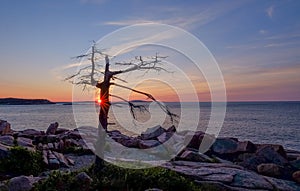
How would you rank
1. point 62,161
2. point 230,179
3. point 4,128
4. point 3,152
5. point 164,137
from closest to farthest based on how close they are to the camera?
point 230,179, point 3,152, point 62,161, point 164,137, point 4,128

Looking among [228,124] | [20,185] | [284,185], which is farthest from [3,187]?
[228,124]

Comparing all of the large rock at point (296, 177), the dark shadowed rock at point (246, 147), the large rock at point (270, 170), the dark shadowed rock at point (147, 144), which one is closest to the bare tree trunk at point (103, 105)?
the large rock at point (270, 170)

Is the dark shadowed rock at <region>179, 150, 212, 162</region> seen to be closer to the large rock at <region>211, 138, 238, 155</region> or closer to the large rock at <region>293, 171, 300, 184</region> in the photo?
the large rock at <region>293, 171, 300, 184</region>

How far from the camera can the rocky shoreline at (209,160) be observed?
45.1 ft

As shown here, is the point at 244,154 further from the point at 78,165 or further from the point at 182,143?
the point at 78,165

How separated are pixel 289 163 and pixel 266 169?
2.93 metres

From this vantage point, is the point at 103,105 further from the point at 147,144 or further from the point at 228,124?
the point at 228,124

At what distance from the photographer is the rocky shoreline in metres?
13.8

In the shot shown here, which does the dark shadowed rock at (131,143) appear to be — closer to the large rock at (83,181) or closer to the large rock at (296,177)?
the large rock at (296,177)

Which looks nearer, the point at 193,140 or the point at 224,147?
the point at 224,147

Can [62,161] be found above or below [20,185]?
below

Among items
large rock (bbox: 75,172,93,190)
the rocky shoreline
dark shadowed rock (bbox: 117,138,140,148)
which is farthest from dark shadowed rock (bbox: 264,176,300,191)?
dark shadowed rock (bbox: 117,138,140,148)

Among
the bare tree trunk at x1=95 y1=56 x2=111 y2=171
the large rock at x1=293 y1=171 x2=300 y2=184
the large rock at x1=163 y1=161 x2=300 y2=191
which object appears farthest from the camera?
the large rock at x1=293 y1=171 x2=300 y2=184

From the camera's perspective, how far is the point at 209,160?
58.9ft
